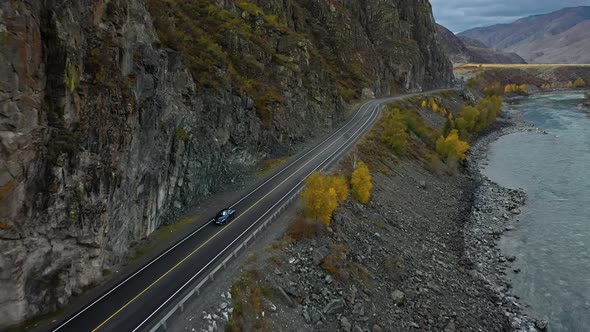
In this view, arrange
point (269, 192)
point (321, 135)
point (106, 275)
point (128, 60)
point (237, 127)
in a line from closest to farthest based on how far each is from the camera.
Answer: point (106, 275) → point (128, 60) → point (269, 192) → point (237, 127) → point (321, 135)

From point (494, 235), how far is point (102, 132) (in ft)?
157

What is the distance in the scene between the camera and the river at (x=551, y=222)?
124 ft

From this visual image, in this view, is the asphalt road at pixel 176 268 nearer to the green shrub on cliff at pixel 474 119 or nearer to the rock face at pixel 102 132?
the rock face at pixel 102 132

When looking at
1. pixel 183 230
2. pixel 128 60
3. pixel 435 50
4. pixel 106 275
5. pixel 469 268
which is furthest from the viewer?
pixel 435 50

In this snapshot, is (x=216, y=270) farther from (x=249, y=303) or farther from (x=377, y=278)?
(x=377, y=278)

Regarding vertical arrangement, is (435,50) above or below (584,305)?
above

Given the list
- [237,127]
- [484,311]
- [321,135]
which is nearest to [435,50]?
[321,135]

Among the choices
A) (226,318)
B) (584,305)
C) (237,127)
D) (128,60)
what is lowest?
(584,305)

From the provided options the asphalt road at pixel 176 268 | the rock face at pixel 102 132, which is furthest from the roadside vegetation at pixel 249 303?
the rock face at pixel 102 132

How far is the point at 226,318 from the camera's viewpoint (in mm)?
26203

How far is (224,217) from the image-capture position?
38.2 meters

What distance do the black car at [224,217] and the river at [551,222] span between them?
96.8 feet

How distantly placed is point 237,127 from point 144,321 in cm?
3195

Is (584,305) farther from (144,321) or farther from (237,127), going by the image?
(237,127)
